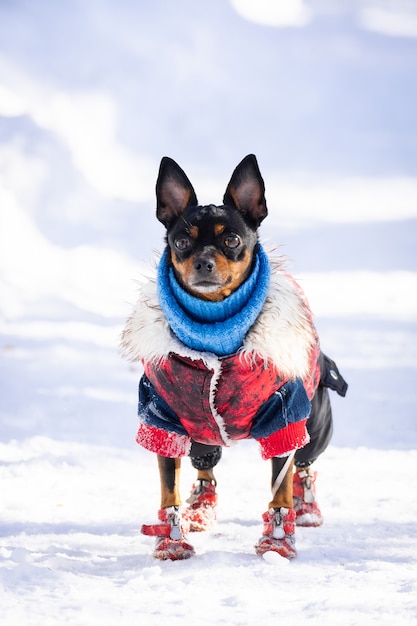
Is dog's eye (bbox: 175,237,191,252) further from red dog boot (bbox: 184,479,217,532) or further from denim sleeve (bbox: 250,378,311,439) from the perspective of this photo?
red dog boot (bbox: 184,479,217,532)

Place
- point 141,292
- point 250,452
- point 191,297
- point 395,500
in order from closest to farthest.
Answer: point 191,297 < point 141,292 < point 395,500 < point 250,452

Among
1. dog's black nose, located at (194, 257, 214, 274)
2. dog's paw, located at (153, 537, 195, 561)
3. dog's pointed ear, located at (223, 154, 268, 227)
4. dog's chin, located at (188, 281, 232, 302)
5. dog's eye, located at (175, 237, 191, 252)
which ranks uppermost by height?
dog's pointed ear, located at (223, 154, 268, 227)

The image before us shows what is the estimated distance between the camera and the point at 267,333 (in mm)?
2994

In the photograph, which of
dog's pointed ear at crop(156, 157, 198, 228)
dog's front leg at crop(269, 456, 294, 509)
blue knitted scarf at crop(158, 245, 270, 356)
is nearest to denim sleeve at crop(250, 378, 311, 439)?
dog's front leg at crop(269, 456, 294, 509)

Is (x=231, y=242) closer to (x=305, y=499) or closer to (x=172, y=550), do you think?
(x=172, y=550)

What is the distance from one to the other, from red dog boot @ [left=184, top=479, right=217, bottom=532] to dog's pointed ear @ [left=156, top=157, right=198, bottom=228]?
50.9 inches

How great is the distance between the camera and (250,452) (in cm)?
528

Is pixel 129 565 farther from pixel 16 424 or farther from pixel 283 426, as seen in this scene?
pixel 16 424

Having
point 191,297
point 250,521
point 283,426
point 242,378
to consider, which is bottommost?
point 250,521

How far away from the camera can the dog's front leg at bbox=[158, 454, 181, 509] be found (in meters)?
3.11

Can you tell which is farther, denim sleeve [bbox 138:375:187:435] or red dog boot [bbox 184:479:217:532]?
red dog boot [bbox 184:479:217:532]

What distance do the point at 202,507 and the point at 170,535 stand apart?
0.55 metres

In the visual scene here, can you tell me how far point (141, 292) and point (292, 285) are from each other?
0.65 metres

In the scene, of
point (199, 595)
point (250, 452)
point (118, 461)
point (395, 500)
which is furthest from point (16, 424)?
point (199, 595)
